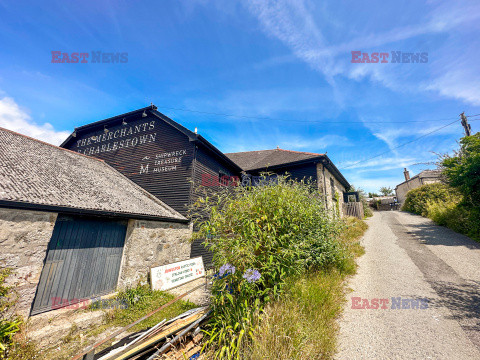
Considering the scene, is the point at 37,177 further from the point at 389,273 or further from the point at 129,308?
the point at 389,273

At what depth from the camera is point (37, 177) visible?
572 centimetres

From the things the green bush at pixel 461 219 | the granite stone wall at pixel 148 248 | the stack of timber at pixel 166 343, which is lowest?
the stack of timber at pixel 166 343

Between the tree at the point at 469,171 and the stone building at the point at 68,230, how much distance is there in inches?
535

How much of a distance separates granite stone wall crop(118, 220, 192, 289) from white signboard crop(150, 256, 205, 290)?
1.01 ft

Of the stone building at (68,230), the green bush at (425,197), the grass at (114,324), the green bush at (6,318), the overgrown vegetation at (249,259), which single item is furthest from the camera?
the green bush at (425,197)

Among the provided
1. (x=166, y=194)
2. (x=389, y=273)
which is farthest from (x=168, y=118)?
(x=389, y=273)

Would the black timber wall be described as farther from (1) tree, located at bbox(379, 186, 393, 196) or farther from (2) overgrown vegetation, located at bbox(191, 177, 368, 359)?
(1) tree, located at bbox(379, 186, 393, 196)

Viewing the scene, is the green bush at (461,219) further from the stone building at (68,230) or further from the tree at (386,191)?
the tree at (386,191)

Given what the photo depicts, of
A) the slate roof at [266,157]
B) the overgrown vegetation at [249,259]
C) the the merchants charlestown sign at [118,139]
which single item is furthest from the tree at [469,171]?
the the merchants charlestown sign at [118,139]

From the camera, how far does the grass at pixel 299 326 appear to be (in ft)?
9.07

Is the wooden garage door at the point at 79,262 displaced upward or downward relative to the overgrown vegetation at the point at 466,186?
downward

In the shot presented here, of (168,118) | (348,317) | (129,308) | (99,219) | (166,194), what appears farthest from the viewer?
(168,118)

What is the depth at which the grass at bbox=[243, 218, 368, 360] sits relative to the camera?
2.76m

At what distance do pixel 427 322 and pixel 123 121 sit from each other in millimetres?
15042
